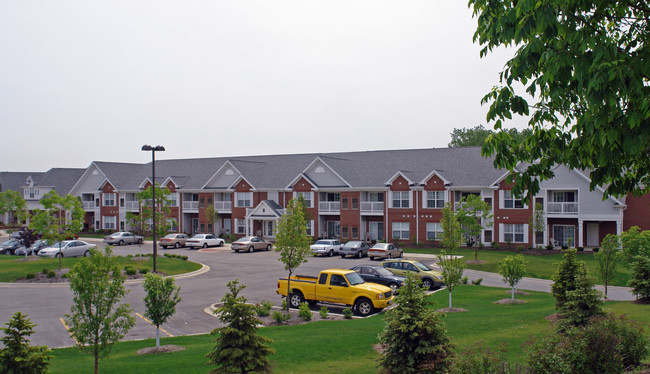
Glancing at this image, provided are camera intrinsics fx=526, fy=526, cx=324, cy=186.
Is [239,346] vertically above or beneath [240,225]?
above

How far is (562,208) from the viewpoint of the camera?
44531 millimetres

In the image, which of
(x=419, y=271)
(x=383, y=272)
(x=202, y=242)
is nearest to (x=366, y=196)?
(x=202, y=242)

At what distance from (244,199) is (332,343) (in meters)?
46.2

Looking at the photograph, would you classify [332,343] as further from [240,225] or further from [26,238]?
[240,225]

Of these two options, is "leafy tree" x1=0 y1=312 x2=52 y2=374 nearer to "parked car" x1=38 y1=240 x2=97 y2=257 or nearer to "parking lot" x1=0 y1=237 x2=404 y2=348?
"parking lot" x1=0 y1=237 x2=404 y2=348

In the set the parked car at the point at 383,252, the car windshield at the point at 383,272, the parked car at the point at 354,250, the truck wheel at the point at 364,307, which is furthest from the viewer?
the parked car at the point at 354,250

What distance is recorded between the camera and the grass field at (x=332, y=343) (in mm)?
12523

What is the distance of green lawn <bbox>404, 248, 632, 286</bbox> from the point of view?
32.0 metres

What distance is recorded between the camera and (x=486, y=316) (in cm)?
1842

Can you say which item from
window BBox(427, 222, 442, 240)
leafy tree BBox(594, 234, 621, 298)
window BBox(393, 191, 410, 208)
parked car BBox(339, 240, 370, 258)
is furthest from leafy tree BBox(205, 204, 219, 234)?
leafy tree BBox(594, 234, 621, 298)

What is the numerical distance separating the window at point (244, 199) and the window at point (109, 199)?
19890 mm

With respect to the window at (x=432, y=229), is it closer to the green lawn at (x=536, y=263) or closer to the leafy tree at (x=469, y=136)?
the green lawn at (x=536, y=263)

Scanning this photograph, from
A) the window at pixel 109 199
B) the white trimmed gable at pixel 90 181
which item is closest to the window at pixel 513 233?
the window at pixel 109 199

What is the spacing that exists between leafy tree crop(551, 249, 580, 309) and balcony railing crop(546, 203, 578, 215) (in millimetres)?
28610
